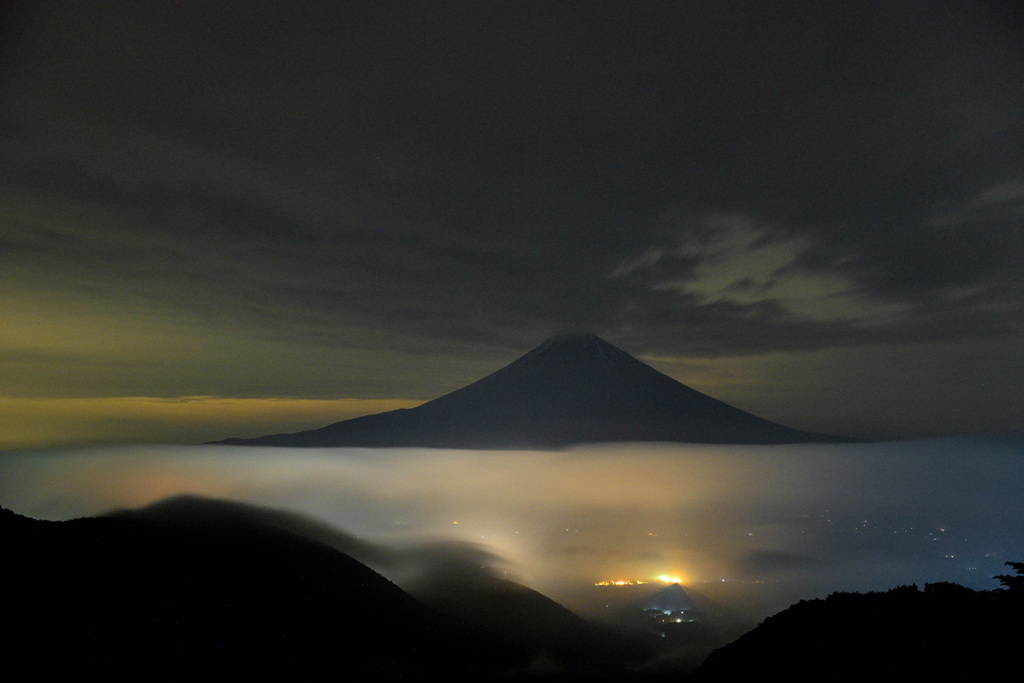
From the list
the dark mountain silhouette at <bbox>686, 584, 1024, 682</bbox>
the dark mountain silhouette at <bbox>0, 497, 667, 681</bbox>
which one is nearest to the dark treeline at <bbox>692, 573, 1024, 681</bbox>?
the dark mountain silhouette at <bbox>686, 584, 1024, 682</bbox>

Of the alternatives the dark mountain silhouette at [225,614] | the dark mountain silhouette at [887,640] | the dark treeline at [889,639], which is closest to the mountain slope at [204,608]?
the dark mountain silhouette at [225,614]

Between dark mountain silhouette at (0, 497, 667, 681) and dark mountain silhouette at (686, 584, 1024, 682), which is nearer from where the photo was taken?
dark mountain silhouette at (686, 584, 1024, 682)

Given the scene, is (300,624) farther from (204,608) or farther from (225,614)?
(204,608)

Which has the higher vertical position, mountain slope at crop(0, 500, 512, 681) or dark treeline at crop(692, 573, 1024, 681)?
dark treeline at crop(692, 573, 1024, 681)

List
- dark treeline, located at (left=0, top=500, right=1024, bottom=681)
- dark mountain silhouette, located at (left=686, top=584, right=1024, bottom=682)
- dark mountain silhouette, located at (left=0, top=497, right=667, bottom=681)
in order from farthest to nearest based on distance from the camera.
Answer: dark mountain silhouette, located at (left=0, top=497, right=667, bottom=681) → dark treeline, located at (left=0, top=500, right=1024, bottom=681) → dark mountain silhouette, located at (left=686, top=584, right=1024, bottom=682)

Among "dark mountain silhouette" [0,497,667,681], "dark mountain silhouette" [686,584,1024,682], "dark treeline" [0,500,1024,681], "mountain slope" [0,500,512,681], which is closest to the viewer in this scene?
"dark mountain silhouette" [686,584,1024,682]

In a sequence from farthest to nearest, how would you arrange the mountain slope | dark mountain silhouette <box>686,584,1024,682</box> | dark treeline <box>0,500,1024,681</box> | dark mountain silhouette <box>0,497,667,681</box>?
dark mountain silhouette <box>0,497,667,681</box> < the mountain slope < dark treeline <box>0,500,1024,681</box> < dark mountain silhouette <box>686,584,1024,682</box>

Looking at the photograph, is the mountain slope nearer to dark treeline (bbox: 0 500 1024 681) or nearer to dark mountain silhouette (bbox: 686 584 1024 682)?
dark treeline (bbox: 0 500 1024 681)

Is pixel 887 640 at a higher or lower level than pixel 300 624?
higher

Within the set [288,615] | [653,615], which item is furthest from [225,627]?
[653,615]

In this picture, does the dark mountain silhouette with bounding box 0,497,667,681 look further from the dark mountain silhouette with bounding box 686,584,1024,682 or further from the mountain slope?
the dark mountain silhouette with bounding box 686,584,1024,682

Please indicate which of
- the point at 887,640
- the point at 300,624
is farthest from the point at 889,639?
the point at 300,624

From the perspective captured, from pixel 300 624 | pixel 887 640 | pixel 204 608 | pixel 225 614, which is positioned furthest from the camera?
pixel 300 624

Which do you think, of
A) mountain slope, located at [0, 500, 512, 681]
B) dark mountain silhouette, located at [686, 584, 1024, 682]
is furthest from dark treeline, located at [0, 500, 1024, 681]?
mountain slope, located at [0, 500, 512, 681]
